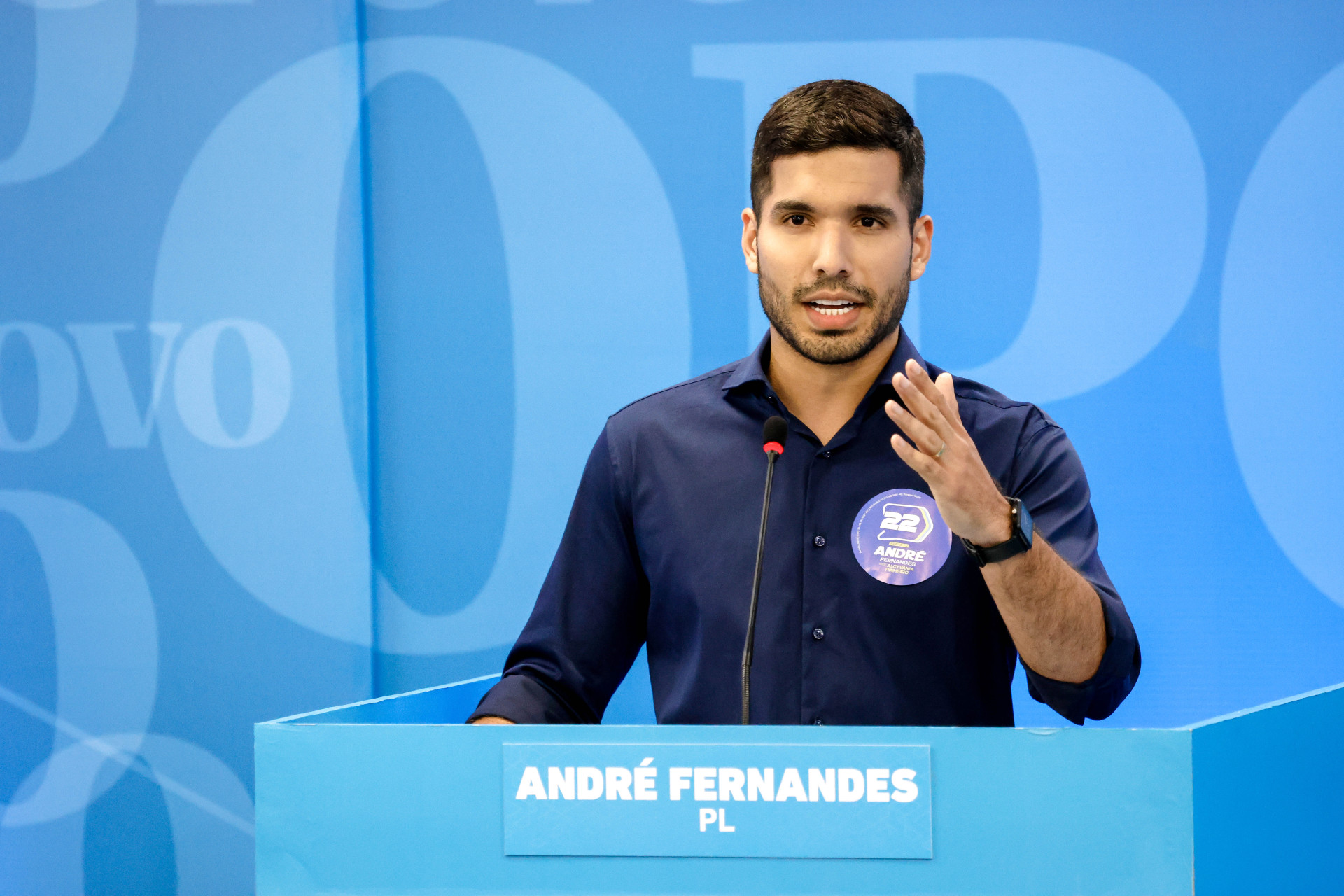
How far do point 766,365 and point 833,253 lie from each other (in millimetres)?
272

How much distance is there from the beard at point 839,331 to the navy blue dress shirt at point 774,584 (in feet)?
0.31

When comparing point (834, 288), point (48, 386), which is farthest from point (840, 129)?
point (48, 386)

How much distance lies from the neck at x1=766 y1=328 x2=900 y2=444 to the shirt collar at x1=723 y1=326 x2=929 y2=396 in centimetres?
1

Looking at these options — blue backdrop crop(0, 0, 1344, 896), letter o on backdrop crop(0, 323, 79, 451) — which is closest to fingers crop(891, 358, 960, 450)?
blue backdrop crop(0, 0, 1344, 896)

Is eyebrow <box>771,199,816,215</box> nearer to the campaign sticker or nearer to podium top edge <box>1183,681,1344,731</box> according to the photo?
the campaign sticker

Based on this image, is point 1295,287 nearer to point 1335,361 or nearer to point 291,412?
point 1335,361

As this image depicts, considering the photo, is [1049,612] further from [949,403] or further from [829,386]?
[829,386]

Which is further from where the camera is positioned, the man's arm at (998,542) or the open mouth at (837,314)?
the open mouth at (837,314)

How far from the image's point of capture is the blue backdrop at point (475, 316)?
248cm

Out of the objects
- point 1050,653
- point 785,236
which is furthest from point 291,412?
point 1050,653

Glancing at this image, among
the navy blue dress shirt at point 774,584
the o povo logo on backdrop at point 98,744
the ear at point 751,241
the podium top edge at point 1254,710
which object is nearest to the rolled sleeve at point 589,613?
the navy blue dress shirt at point 774,584

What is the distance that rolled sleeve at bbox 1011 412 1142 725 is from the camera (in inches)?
48.7

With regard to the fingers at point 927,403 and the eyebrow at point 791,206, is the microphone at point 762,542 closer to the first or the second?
the fingers at point 927,403

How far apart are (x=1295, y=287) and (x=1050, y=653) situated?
170cm
